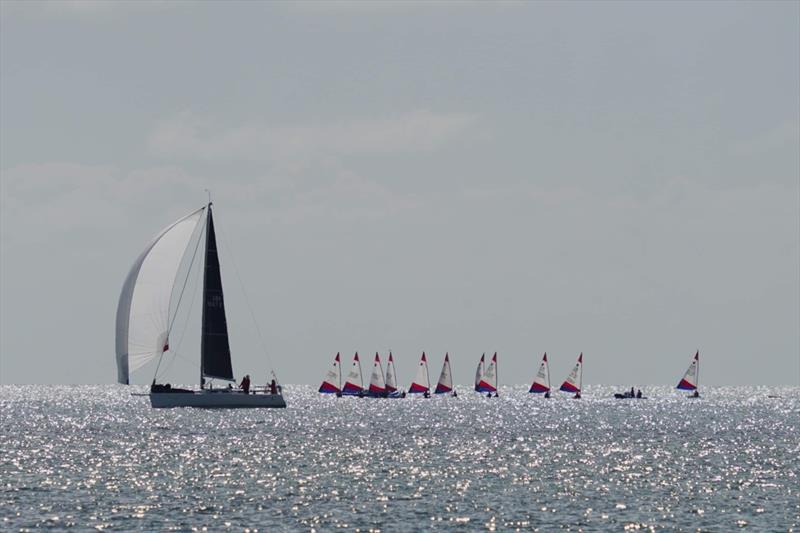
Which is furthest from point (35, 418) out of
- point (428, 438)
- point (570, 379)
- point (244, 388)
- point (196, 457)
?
point (570, 379)

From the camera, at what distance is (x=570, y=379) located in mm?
193375

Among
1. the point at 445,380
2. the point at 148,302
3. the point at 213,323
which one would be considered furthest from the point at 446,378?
the point at 148,302

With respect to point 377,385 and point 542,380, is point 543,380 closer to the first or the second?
point 542,380

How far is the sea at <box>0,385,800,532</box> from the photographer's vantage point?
47344mm

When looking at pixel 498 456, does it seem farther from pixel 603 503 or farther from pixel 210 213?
pixel 210 213

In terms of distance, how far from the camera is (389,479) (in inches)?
2420

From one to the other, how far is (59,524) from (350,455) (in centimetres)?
3316

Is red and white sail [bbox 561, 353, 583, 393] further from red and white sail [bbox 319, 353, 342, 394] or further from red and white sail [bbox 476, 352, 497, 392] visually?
red and white sail [bbox 319, 353, 342, 394]

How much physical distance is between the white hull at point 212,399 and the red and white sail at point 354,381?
6143 centimetres

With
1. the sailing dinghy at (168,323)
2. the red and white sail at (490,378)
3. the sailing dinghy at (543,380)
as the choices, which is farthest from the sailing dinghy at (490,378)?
the sailing dinghy at (168,323)

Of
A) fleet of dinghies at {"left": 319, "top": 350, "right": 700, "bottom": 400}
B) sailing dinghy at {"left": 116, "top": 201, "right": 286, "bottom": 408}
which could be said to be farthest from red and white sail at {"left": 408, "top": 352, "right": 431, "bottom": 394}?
sailing dinghy at {"left": 116, "top": 201, "right": 286, "bottom": 408}

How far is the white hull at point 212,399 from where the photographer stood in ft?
366

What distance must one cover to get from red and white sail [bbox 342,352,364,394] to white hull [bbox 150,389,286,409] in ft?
202

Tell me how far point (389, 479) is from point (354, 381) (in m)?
117
